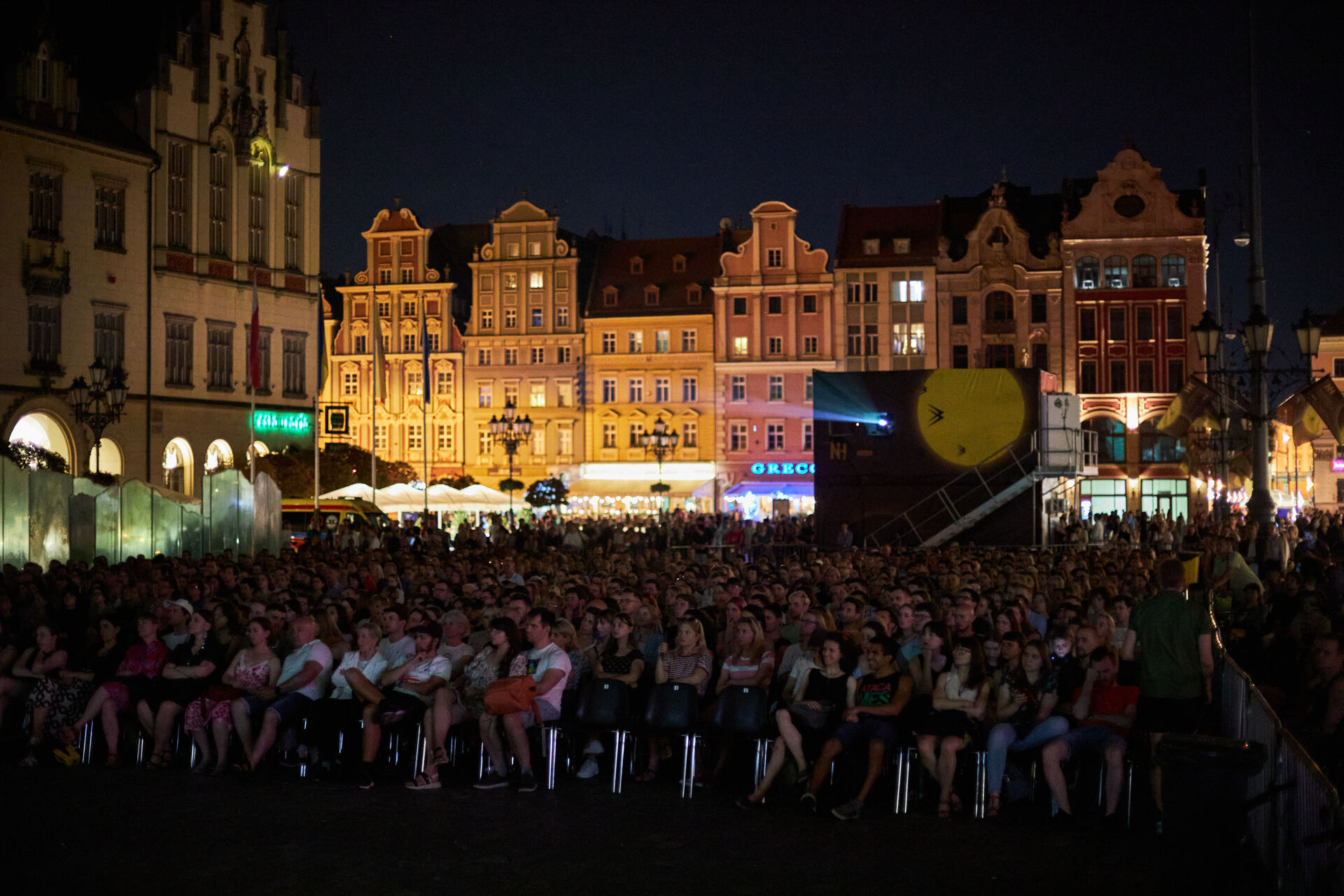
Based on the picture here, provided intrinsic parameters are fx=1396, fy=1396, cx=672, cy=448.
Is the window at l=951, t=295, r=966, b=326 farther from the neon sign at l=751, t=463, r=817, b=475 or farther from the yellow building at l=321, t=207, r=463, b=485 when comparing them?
the yellow building at l=321, t=207, r=463, b=485

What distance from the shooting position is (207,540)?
24.9 metres

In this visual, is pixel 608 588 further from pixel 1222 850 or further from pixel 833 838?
pixel 1222 850

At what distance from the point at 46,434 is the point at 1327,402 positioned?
3260 cm

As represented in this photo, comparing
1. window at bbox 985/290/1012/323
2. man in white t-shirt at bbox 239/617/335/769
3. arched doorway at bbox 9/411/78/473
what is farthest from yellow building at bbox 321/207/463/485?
man in white t-shirt at bbox 239/617/335/769

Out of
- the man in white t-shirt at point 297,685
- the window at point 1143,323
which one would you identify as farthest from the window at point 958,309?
the man in white t-shirt at point 297,685

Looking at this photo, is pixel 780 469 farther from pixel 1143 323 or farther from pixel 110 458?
pixel 110 458

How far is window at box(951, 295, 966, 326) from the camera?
61.4 meters

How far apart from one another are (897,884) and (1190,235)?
57482 mm

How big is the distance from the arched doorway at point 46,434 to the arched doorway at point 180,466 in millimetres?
3661

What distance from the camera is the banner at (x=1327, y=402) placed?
Answer: 76.4ft

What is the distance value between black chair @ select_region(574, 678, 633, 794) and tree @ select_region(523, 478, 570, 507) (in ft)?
113

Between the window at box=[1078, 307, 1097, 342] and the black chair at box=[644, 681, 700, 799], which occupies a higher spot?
the window at box=[1078, 307, 1097, 342]

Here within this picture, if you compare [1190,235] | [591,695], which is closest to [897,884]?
[591,695]

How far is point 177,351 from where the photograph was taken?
138ft
